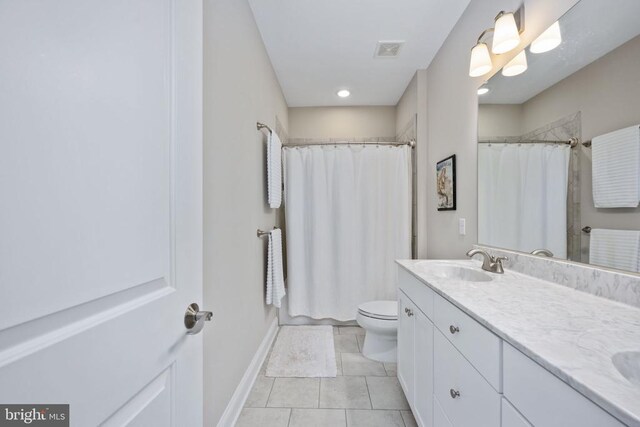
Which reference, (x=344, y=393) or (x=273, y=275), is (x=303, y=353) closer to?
(x=344, y=393)

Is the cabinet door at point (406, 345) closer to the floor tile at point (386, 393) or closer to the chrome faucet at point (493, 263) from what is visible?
the floor tile at point (386, 393)

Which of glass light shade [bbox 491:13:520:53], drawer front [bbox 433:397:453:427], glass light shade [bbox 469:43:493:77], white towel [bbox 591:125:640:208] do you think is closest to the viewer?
white towel [bbox 591:125:640:208]

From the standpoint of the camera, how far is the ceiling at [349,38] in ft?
5.73

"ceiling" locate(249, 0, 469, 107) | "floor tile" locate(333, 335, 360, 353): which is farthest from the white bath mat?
"ceiling" locate(249, 0, 469, 107)

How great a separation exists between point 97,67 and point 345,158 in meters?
2.33

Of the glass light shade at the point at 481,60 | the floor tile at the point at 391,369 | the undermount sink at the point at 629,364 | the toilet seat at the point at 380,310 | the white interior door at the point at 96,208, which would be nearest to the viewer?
the white interior door at the point at 96,208

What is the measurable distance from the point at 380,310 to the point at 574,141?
5.31 ft

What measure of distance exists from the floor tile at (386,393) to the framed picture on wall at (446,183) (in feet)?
4.28

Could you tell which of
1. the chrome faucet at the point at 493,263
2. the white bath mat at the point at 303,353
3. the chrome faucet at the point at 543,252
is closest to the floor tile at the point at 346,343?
the white bath mat at the point at 303,353

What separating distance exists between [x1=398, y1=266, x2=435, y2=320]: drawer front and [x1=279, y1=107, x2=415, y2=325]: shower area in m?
0.96

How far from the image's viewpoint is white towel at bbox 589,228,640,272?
86 centimetres

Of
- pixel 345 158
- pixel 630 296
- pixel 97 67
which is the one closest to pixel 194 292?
pixel 97 67

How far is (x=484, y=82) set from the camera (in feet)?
5.19

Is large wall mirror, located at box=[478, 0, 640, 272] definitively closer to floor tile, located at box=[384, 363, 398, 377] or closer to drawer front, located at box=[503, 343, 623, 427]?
drawer front, located at box=[503, 343, 623, 427]
